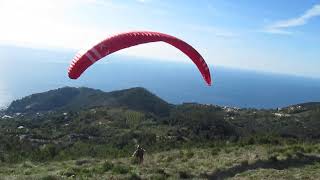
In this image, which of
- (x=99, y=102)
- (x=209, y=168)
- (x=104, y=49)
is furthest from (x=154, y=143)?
(x=99, y=102)

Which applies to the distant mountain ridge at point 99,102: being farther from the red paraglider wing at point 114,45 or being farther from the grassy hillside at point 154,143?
the red paraglider wing at point 114,45

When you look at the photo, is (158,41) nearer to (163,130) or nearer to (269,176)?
(269,176)

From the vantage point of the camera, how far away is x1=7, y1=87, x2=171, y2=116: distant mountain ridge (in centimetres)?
13550

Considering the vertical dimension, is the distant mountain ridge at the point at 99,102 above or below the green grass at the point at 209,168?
above

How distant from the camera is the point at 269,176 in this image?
1672 cm

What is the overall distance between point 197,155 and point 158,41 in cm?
641

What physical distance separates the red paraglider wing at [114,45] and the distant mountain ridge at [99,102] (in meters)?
97.1

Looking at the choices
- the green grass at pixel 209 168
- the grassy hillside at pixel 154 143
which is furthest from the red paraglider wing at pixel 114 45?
the grassy hillside at pixel 154 143

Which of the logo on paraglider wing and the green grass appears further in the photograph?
the logo on paraglider wing

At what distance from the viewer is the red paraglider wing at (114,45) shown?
1884cm

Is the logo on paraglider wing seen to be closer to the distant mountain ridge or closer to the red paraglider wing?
the red paraglider wing

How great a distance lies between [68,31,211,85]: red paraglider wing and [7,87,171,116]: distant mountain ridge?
97.1m

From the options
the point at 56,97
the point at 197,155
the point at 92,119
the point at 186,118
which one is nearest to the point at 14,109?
the point at 56,97

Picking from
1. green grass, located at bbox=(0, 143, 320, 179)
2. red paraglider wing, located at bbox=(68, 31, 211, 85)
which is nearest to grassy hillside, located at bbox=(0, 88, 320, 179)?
green grass, located at bbox=(0, 143, 320, 179)
